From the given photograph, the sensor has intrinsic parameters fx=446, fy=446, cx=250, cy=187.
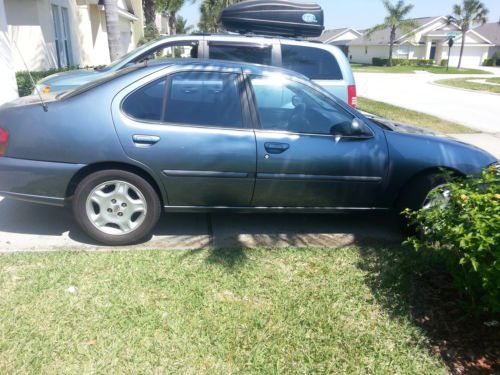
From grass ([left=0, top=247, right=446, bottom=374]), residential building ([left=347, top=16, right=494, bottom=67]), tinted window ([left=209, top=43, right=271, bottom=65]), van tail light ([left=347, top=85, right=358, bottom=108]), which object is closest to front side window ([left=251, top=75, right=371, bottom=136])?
grass ([left=0, top=247, right=446, bottom=374])

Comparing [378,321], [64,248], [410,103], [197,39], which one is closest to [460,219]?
[378,321]

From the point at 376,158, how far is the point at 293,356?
2.11 m

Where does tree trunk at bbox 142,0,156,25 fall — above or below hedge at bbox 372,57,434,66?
above

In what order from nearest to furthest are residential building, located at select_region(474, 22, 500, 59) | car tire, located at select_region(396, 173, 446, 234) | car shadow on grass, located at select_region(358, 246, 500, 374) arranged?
car shadow on grass, located at select_region(358, 246, 500, 374)
car tire, located at select_region(396, 173, 446, 234)
residential building, located at select_region(474, 22, 500, 59)

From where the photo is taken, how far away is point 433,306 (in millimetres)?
3236

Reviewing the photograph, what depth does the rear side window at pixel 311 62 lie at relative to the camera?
6.88m

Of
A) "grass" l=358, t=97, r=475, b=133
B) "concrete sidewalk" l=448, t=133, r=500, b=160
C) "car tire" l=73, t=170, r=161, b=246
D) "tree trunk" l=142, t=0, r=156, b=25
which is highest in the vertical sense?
"tree trunk" l=142, t=0, r=156, b=25

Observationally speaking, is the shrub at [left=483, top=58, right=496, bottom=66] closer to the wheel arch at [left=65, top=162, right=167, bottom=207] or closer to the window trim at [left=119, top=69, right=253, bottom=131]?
the window trim at [left=119, top=69, right=253, bottom=131]

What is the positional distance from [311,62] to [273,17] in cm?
113

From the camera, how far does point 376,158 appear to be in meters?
4.12

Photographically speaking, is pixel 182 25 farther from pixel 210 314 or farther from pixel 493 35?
pixel 210 314

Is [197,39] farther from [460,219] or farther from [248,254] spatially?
[460,219]

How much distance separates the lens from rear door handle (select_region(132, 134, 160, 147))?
147 inches

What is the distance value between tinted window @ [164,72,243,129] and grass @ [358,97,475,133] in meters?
8.22
